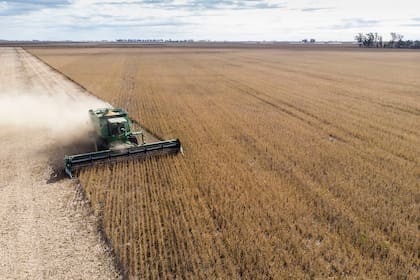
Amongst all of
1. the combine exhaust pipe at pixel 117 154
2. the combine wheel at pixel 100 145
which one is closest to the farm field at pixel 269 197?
the combine exhaust pipe at pixel 117 154

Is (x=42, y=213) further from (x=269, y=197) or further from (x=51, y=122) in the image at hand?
(x=51, y=122)

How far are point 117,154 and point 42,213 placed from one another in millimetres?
3831

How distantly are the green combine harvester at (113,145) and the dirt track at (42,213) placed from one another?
1.16 m

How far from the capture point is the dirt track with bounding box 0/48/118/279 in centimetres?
783

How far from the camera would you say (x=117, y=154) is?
13.3 m

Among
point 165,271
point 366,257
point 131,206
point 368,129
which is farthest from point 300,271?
point 368,129

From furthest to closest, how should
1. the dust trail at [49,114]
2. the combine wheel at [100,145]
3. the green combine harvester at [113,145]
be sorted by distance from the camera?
the dust trail at [49,114] → the combine wheel at [100,145] → the green combine harvester at [113,145]

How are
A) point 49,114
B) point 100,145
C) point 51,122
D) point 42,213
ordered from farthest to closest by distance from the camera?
1. point 49,114
2. point 51,122
3. point 100,145
4. point 42,213

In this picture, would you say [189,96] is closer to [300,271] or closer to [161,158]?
[161,158]

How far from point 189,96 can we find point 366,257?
69.5 feet

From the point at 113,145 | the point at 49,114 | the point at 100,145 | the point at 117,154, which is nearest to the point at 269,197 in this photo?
the point at 117,154

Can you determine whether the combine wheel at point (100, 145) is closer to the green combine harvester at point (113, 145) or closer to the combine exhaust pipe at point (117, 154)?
the green combine harvester at point (113, 145)

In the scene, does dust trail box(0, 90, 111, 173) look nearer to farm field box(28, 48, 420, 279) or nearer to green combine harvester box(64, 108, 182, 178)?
green combine harvester box(64, 108, 182, 178)

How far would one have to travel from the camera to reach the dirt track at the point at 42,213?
7832 millimetres
